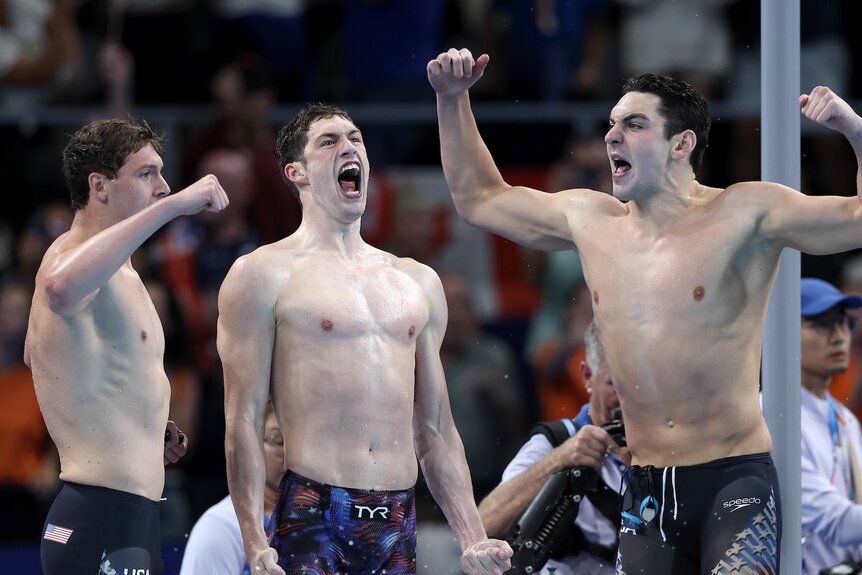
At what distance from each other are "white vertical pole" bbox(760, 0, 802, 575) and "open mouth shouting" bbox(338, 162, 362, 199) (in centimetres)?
158

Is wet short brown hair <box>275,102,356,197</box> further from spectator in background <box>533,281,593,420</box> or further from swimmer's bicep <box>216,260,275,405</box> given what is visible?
spectator in background <box>533,281,593,420</box>

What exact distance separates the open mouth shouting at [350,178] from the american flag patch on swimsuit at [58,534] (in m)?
1.45

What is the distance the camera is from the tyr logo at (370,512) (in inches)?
189

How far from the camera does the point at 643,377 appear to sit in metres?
5.15

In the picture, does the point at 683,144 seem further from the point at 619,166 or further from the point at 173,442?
the point at 173,442

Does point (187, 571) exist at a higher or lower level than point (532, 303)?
lower

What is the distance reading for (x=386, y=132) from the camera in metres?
9.48

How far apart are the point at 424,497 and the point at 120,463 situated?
2855 millimetres

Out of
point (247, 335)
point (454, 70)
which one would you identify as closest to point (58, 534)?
point (247, 335)

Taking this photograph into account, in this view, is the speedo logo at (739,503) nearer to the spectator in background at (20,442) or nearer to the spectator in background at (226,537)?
the spectator in background at (226,537)

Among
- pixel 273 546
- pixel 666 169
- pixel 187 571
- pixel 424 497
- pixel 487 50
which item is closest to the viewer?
pixel 273 546

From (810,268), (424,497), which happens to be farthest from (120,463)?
(810,268)

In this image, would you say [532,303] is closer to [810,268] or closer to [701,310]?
[810,268]

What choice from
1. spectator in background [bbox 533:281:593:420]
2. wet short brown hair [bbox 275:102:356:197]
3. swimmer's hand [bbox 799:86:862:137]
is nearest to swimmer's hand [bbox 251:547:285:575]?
wet short brown hair [bbox 275:102:356:197]
